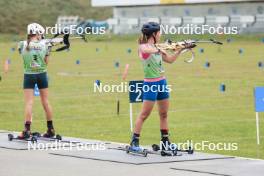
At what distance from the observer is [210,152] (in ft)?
58.6

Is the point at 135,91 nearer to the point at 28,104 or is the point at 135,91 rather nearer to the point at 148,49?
the point at 28,104

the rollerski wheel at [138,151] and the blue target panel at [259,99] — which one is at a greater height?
the blue target panel at [259,99]

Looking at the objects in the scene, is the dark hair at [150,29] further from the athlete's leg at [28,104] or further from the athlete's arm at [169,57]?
the athlete's leg at [28,104]

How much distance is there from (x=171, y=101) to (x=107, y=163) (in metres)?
12.9

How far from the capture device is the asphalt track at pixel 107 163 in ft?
48.0

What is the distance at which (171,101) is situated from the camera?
93.3ft

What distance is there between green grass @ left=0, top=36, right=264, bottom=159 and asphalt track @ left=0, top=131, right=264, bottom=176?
1971 millimetres

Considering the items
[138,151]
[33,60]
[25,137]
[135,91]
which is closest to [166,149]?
[138,151]

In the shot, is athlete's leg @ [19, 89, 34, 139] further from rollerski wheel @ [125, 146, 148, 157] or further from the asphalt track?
rollerski wheel @ [125, 146, 148, 157]

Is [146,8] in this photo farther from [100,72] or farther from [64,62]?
[100,72]

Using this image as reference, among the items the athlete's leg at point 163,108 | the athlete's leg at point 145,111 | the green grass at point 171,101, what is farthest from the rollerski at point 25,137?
the athlete's leg at point 163,108

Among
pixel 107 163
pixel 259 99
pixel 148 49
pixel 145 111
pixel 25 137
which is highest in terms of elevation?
pixel 148 49

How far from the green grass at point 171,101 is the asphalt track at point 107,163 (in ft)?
6.47

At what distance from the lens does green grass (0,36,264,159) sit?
21.2m
